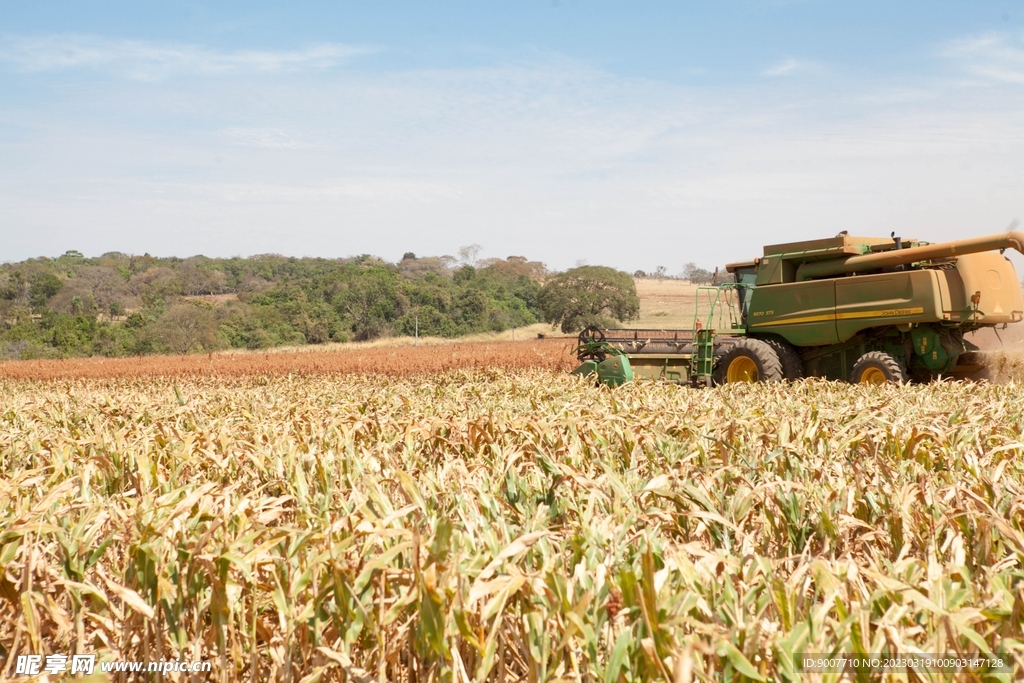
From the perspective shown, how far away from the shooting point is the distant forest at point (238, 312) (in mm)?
47938

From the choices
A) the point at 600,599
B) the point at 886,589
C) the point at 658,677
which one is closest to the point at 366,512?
the point at 600,599

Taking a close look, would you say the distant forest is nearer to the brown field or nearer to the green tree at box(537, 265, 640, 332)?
the green tree at box(537, 265, 640, 332)

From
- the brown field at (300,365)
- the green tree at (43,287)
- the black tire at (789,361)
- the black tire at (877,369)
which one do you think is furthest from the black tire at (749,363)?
the green tree at (43,287)

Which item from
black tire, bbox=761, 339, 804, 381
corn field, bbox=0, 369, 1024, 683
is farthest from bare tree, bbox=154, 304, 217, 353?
corn field, bbox=0, 369, 1024, 683

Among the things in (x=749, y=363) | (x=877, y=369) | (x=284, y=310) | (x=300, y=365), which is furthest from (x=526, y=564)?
(x=284, y=310)

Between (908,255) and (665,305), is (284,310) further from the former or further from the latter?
(908,255)

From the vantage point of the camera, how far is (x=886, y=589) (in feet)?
5.68

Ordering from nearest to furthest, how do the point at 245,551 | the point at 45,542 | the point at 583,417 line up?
the point at 245,551 → the point at 45,542 → the point at 583,417

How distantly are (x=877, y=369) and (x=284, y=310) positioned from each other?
52.2 metres

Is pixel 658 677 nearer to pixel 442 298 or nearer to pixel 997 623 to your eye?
pixel 997 623

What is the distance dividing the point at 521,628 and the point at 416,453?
2.03m

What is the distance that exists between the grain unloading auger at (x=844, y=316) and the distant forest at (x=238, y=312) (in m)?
39.8

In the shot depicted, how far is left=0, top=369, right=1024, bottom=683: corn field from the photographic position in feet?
5.60

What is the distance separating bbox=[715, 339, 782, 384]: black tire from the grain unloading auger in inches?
0.5
